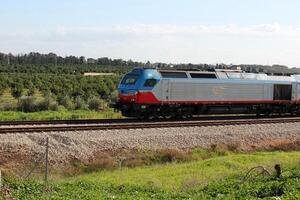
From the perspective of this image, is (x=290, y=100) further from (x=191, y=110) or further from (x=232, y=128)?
(x=232, y=128)

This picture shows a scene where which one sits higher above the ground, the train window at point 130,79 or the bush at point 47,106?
the train window at point 130,79

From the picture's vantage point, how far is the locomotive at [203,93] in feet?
99.6

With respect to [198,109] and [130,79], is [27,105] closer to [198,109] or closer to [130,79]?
[130,79]

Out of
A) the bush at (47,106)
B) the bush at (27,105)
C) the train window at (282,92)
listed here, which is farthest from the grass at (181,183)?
the bush at (27,105)

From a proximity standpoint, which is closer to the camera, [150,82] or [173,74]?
[150,82]

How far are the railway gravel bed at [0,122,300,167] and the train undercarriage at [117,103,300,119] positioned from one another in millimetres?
4114

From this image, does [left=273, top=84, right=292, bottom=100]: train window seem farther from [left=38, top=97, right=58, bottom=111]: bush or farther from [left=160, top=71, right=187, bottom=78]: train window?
[left=38, top=97, right=58, bottom=111]: bush

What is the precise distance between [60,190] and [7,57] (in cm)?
17895

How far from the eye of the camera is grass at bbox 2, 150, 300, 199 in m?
12.9

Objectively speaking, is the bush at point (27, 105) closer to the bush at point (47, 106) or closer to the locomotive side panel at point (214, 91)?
the bush at point (47, 106)

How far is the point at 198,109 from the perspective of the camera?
33375 millimetres

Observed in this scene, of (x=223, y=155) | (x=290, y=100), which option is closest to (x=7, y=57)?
(x=290, y=100)

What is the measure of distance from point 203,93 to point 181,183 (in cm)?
1554

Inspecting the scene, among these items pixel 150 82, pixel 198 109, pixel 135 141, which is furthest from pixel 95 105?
pixel 135 141
